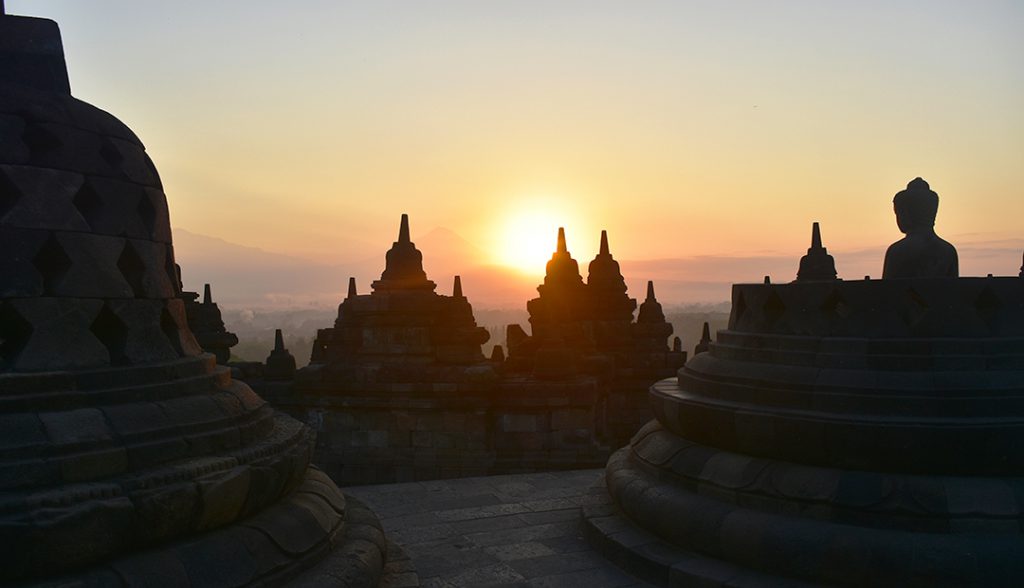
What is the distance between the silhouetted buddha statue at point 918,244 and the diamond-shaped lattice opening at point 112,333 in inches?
233

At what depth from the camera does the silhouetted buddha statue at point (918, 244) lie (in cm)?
592

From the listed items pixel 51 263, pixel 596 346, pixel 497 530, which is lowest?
pixel 497 530

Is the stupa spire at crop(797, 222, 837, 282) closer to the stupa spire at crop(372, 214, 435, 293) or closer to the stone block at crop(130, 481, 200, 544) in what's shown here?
the stupa spire at crop(372, 214, 435, 293)

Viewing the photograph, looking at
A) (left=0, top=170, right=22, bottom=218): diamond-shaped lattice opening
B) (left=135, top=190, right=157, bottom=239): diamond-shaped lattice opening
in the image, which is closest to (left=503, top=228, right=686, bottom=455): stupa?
(left=135, top=190, right=157, bottom=239): diamond-shaped lattice opening

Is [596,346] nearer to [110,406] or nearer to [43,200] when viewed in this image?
[110,406]

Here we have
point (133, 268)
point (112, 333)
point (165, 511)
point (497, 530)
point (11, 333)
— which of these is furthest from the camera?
point (497, 530)

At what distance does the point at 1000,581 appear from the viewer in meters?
3.98

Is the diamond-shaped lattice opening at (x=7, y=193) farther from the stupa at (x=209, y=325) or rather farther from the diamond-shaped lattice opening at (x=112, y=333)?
the stupa at (x=209, y=325)

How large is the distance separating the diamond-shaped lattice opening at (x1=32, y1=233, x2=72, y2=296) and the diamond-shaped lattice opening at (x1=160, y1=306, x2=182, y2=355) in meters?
0.69

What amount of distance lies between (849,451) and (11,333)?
5070 millimetres

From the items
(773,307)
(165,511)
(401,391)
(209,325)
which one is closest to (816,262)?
(401,391)

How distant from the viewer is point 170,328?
457cm

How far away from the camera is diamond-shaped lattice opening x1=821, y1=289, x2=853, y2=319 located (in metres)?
5.32

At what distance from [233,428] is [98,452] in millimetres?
827
